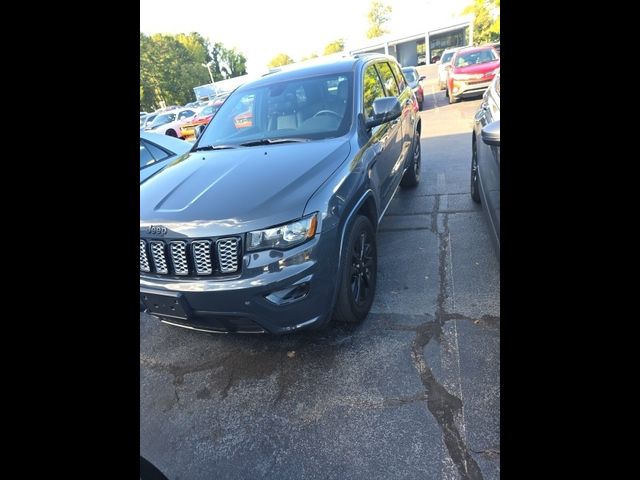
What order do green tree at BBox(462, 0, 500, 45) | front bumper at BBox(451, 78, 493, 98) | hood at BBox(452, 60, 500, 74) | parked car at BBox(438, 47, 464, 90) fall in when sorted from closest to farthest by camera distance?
1. hood at BBox(452, 60, 500, 74)
2. front bumper at BBox(451, 78, 493, 98)
3. parked car at BBox(438, 47, 464, 90)
4. green tree at BBox(462, 0, 500, 45)

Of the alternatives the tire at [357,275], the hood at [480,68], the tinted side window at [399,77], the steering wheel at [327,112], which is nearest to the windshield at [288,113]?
the steering wheel at [327,112]

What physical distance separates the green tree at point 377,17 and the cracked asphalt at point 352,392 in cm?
7847

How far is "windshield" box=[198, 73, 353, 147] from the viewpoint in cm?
316

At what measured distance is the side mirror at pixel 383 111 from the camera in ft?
10.1

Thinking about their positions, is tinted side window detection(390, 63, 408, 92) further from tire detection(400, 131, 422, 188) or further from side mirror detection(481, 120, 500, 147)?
side mirror detection(481, 120, 500, 147)

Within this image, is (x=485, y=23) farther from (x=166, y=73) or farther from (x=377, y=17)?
(x=377, y=17)

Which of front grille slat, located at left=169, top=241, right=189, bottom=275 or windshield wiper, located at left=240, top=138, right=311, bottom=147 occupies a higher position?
windshield wiper, located at left=240, top=138, right=311, bottom=147

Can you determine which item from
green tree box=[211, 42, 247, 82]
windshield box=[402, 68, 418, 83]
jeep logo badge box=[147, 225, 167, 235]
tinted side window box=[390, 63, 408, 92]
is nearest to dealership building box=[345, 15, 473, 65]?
windshield box=[402, 68, 418, 83]

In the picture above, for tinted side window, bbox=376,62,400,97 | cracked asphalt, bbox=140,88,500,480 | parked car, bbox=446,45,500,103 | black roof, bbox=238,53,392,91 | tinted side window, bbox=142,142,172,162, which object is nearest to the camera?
cracked asphalt, bbox=140,88,500,480
